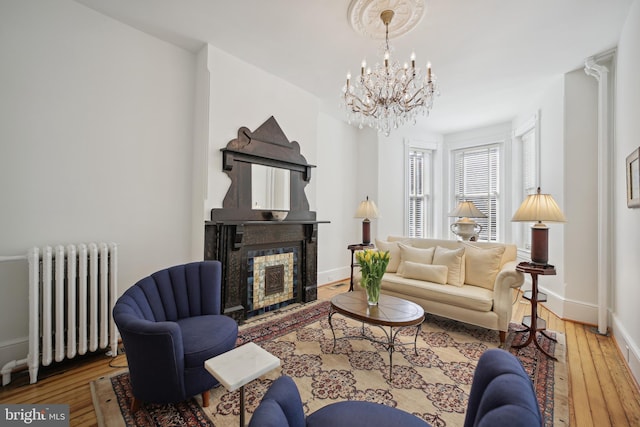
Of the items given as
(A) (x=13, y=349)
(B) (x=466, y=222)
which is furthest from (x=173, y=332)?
(B) (x=466, y=222)

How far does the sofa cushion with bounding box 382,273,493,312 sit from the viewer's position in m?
2.77

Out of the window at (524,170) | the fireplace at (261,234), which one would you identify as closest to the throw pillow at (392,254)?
the fireplace at (261,234)

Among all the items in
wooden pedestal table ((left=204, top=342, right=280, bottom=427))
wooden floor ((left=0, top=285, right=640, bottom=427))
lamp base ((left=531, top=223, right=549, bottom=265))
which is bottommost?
wooden floor ((left=0, top=285, right=640, bottom=427))

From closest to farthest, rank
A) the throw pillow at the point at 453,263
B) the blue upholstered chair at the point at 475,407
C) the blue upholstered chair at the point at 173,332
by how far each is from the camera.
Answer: the blue upholstered chair at the point at 475,407 → the blue upholstered chair at the point at 173,332 → the throw pillow at the point at 453,263

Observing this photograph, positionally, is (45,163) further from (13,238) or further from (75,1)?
(75,1)

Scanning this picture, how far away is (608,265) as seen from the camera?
3.04m

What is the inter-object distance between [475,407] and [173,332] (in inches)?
61.2

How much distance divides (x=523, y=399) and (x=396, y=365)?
1744 millimetres

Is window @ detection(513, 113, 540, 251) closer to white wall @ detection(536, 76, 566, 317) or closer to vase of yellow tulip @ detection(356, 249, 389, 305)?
white wall @ detection(536, 76, 566, 317)

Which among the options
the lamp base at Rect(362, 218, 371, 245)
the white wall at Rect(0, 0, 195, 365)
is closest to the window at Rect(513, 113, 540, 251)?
the lamp base at Rect(362, 218, 371, 245)

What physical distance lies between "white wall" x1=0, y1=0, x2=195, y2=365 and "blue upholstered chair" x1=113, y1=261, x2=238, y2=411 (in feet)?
2.77

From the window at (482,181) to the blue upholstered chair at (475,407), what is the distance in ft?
16.7

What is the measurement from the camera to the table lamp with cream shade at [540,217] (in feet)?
8.40

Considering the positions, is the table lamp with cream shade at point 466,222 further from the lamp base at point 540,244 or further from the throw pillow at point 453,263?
the lamp base at point 540,244
